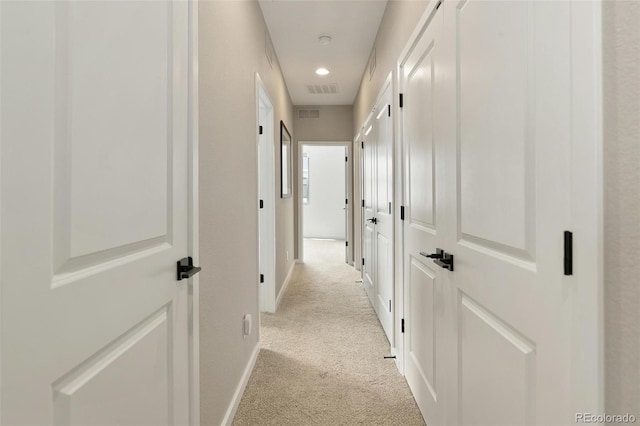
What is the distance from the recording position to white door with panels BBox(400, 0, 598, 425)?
0.73 meters

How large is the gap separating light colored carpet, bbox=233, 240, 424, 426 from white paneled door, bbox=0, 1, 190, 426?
0.98 m

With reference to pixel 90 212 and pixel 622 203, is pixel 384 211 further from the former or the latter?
pixel 90 212

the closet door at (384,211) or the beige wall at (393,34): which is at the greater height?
A: the beige wall at (393,34)

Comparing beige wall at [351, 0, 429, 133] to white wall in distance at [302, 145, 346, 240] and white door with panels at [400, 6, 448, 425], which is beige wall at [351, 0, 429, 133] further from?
white wall in distance at [302, 145, 346, 240]

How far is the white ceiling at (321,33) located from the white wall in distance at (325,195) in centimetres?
491

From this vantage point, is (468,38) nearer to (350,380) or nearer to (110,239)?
(110,239)

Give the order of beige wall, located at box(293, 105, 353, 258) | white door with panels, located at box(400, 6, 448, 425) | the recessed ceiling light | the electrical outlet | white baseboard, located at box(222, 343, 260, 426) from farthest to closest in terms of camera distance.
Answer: beige wall, located at box(293, 105, 353, 258)
the recessed ceiling light
the electrical outlet
white baseboard, located at box(222, 343, 260, 426)
white door with panels, located at box(400, 6, 448, 425)

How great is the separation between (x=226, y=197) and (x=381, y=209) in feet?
5.31

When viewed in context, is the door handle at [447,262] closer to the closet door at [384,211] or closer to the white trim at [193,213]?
the white trim at [193,213]

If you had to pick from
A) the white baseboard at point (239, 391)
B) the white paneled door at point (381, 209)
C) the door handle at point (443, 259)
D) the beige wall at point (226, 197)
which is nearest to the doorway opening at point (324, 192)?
the white paneled door at point (381, 209)

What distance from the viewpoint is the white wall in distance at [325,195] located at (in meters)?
9.62

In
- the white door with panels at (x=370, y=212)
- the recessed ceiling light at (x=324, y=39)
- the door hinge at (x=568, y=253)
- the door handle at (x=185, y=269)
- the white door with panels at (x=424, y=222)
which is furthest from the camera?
the white door with panels at (x=370, y=212)

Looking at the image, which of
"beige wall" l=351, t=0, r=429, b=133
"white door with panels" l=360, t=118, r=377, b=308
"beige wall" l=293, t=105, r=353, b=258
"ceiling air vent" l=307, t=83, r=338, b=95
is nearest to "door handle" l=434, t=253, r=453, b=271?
"beige wall" l=351, t=0, r=429, b=133

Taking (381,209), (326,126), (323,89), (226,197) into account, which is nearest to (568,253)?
(226,197)
